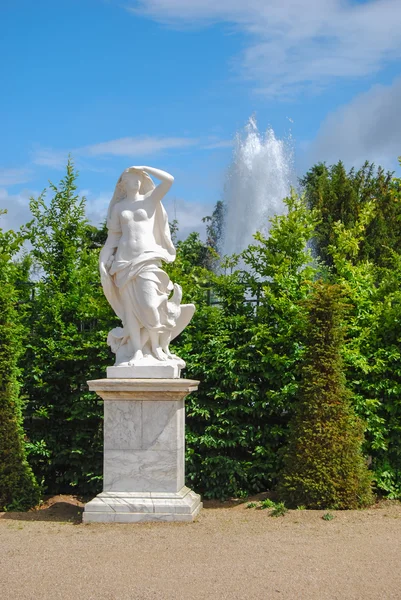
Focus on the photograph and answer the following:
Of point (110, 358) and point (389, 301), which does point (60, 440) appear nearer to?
point (110, 358)

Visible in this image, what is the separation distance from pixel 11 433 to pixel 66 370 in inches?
56.5

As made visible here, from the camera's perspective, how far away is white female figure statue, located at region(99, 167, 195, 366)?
8406 mm

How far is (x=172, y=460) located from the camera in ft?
26.9

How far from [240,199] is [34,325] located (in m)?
10.6

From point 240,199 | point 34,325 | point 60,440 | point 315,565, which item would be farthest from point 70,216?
point 240,199

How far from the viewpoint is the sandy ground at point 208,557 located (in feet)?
18.2

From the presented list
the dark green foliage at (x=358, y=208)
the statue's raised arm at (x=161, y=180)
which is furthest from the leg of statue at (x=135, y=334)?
the dark green foliage at (x=358, y=208)

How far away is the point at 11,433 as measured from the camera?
9.30 meters

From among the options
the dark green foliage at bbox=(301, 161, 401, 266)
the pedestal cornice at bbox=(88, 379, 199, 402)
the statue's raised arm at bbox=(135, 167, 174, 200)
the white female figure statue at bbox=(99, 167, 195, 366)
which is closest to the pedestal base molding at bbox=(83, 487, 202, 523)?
the pedestal cornice at bbox=(88, 379, 199, 402)

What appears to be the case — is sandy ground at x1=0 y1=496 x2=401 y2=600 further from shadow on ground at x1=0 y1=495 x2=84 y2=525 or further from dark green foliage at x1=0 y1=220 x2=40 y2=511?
dark green foliage at x1=0 y1=220 x2=40 y2=511

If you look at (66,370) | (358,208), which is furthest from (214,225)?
(66,370)

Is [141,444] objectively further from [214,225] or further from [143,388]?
[214,225]

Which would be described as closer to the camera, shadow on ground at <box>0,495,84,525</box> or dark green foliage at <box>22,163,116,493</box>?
shadow on ground at <box>0,495,84,525</box>

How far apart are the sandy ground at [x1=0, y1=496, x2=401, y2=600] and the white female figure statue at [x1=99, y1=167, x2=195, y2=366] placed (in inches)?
78.5
